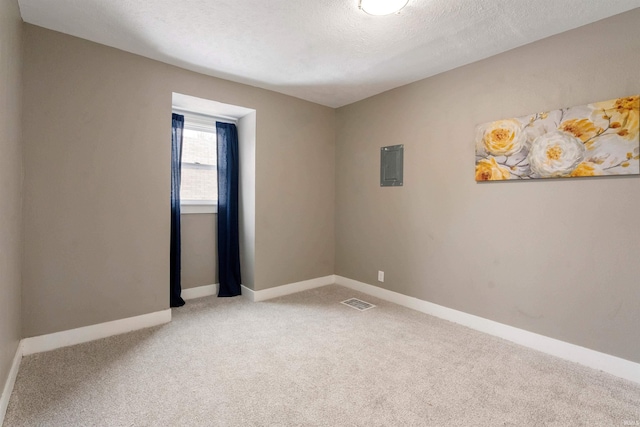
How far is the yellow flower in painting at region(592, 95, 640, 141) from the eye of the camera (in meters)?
1.96

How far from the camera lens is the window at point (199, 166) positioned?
3541 mm

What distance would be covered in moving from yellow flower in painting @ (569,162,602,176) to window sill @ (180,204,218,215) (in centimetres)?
344

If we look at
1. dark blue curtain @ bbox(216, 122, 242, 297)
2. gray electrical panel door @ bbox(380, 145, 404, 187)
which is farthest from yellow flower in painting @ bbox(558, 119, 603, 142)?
dark blue curtain @ bbox(216, 122, 242, 297)

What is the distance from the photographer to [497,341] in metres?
2.55

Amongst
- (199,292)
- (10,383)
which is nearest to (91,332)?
(10,383)

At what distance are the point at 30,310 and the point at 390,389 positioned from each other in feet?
8.59

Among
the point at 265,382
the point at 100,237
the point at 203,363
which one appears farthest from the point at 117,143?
the point at 265,382

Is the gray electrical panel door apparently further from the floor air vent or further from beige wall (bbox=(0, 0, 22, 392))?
beige wall (bbox=(0, 0, 22, 392))

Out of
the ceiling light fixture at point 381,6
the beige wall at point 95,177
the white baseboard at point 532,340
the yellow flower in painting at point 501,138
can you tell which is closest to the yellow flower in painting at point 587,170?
the yellow flower in painting at point 501,138

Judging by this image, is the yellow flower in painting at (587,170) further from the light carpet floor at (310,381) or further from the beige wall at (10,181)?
the beige wall at (10,181)

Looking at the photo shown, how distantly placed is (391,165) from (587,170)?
5.68 ft

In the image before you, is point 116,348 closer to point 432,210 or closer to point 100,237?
point 100,237

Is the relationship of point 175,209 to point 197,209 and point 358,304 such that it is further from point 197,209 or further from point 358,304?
point 358,304

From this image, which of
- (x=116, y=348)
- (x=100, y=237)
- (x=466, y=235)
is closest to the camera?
(x=116, y=348)
